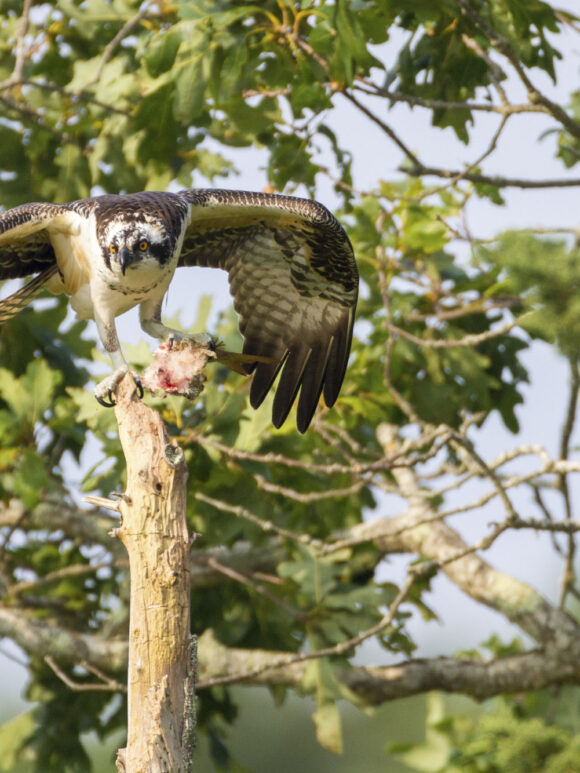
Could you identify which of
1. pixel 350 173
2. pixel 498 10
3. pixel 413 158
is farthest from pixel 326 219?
pixel 498 10

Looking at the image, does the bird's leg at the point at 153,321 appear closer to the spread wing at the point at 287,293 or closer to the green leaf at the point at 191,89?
the spread wing at the point at 287,293

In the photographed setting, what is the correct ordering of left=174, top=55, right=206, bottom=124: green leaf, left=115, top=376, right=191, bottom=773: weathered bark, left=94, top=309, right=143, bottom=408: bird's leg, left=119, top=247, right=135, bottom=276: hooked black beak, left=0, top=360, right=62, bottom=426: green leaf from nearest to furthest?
left=115, top=376, right=191, bottom=773: weathered bark
left=94, top=309, right=143, bottom=408: bird's leg
left=119, top=247, right=135, bottom=276: hooked black beak
left=174, top=55, right=206, bottom=124: green leaf
left=0, top=360, right=62, bottom=426: green leaf

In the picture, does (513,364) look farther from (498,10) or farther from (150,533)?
(150,533)

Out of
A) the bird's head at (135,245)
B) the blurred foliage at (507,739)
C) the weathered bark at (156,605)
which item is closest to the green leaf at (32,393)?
the bird's head at (135,245)

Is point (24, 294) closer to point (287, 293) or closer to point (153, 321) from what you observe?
point (153, 321)

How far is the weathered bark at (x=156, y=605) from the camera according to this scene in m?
3.84

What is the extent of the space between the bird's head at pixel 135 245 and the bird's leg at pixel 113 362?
36 cm

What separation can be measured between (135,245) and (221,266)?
1.79 metres

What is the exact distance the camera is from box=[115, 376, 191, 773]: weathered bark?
12.6 ft

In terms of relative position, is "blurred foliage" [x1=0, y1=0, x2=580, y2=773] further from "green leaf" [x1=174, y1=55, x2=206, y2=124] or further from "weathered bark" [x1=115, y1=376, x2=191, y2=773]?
"weathered bark" [x1=115, y1=376, x2=191, y2=773]

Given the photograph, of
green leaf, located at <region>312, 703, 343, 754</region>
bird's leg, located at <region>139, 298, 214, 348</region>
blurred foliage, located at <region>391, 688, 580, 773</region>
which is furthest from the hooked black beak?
blurred foliage, located at <region>391, 688, 580, 773</region>

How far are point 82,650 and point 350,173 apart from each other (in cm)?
360

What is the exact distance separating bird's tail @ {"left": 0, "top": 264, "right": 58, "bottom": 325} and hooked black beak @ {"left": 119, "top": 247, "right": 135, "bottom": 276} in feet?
3.56

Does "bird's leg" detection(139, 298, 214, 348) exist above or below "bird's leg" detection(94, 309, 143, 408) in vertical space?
above
